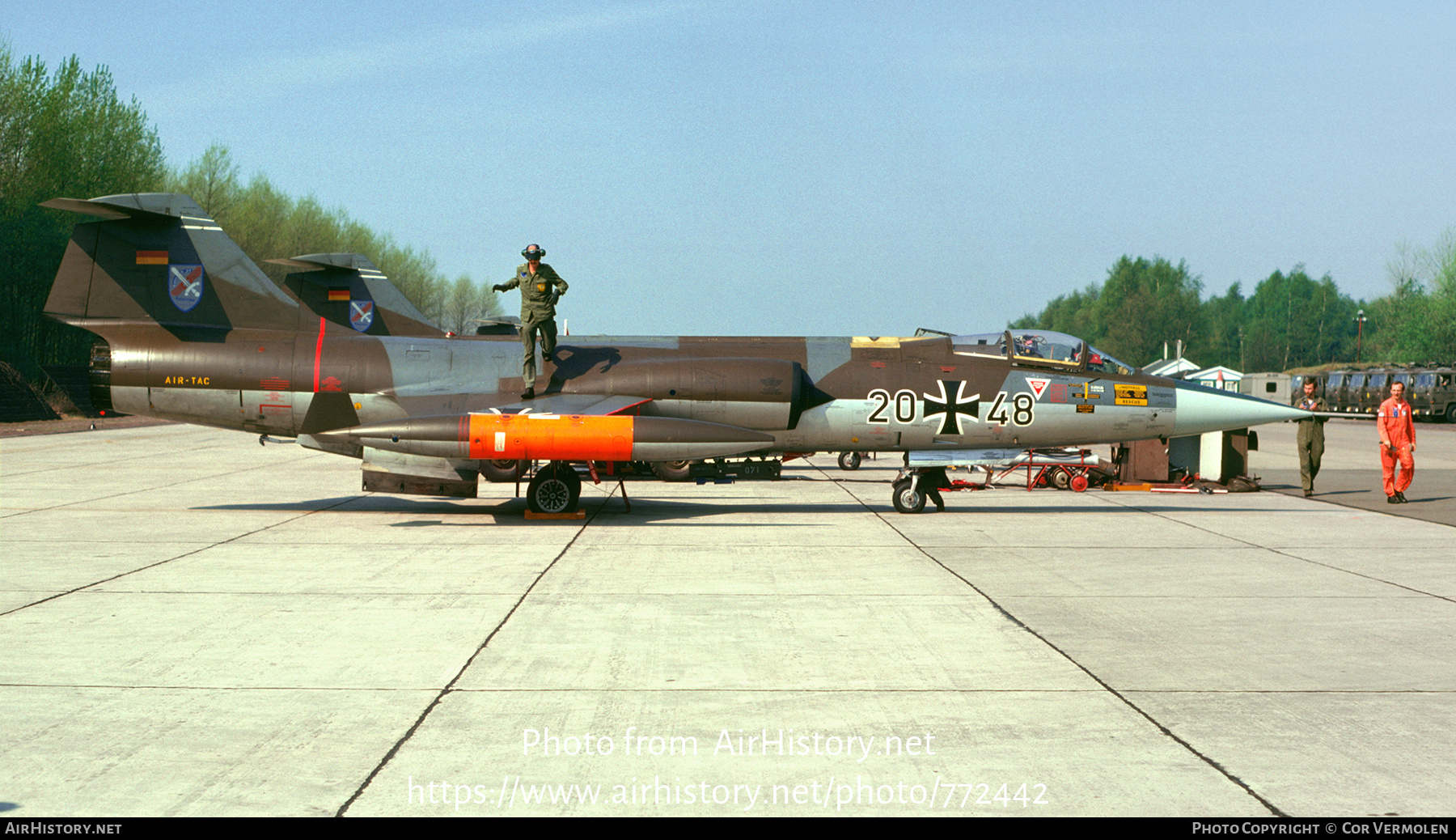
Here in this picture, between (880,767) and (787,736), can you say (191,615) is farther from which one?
(880,767)

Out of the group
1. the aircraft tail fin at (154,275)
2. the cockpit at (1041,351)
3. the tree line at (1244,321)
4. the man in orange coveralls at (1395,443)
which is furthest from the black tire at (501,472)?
the tree line at (1244,321)

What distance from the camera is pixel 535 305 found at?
13.5m

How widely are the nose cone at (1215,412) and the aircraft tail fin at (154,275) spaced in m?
12.7

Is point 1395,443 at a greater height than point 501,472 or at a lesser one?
greater

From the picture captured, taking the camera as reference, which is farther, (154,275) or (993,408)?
(993,408)

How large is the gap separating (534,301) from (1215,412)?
9484mm

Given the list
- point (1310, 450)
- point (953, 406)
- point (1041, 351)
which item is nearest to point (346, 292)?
point (953, 406)

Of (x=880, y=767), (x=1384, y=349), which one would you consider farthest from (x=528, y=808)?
(x=1384, y=349)

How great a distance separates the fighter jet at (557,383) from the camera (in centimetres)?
1343

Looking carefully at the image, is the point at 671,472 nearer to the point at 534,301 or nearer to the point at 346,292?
the point at 534,301

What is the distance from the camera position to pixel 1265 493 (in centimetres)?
1777

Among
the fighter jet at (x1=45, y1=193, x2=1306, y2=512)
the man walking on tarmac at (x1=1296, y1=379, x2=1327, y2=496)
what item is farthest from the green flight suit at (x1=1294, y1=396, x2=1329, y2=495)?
the fighter jet at (x1=45, y1=193, x2=1306, y2=512)

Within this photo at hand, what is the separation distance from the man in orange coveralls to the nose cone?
93.5 inches

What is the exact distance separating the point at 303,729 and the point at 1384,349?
12550 centimetres
